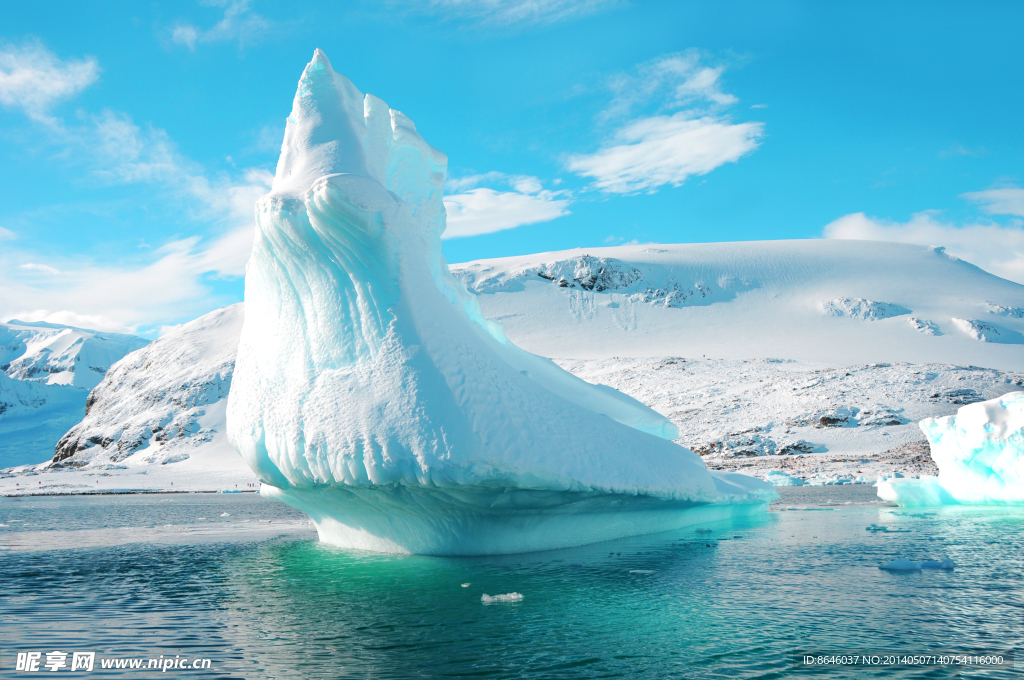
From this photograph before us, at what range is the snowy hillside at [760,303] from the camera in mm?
74438

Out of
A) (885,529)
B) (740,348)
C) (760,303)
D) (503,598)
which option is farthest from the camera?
(760,303)

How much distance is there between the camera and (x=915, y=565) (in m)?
10.3

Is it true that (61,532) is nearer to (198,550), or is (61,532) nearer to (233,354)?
(198,550)

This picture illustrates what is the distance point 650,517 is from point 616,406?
9.34 ft

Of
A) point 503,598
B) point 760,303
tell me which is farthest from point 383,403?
point 760,303

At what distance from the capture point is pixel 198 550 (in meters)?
14.6

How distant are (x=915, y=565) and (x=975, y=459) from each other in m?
14.4

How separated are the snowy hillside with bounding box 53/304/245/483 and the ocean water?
46979mm

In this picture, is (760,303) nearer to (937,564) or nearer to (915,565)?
(937,564)

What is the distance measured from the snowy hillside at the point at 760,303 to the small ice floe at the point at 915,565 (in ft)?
182

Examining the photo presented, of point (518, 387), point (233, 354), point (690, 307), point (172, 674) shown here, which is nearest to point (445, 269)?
point (518, 387)

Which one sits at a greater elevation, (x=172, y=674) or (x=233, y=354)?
(x=233, y=354)

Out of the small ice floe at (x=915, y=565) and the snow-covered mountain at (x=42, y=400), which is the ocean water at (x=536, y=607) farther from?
the snow-covered mountain at (x=42, y=400)

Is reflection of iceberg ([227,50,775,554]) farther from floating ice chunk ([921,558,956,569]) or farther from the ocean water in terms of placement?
floating ice chunk ([921,558,956,569])
